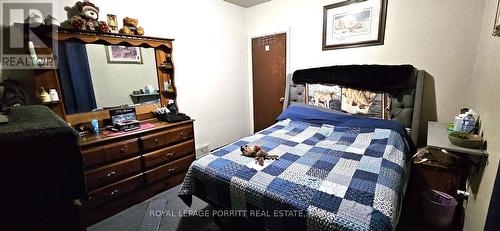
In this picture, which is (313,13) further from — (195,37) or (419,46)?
(195,37)

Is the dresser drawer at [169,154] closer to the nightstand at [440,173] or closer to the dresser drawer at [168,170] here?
the dresser drawer at [168,170]

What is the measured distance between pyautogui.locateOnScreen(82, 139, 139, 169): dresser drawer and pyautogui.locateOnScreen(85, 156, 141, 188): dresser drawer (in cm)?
6

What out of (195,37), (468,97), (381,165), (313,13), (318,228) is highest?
(313,13)

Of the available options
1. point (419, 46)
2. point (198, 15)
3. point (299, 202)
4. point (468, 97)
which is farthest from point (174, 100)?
point (468, 97)

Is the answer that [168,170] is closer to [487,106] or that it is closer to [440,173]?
[440,173]

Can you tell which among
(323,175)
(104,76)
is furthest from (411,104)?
(104,76)

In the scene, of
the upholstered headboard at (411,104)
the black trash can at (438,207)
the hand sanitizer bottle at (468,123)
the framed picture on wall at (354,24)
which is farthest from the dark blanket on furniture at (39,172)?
the framed picture on wall at (354,24)

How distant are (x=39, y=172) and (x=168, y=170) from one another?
76.3 inches

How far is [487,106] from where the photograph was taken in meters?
1.49

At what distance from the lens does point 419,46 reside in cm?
231

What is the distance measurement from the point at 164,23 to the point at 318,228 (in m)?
2.74

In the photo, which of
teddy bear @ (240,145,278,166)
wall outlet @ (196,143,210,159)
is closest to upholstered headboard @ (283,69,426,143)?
teddy bear @ (240,145,278,166)

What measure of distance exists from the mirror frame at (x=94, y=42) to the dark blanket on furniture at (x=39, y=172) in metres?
1.66

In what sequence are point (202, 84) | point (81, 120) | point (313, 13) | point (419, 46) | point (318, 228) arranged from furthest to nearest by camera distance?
point (202, 84), point (313, 13), point (419, 46), point (81, 120), point (318, 228)
